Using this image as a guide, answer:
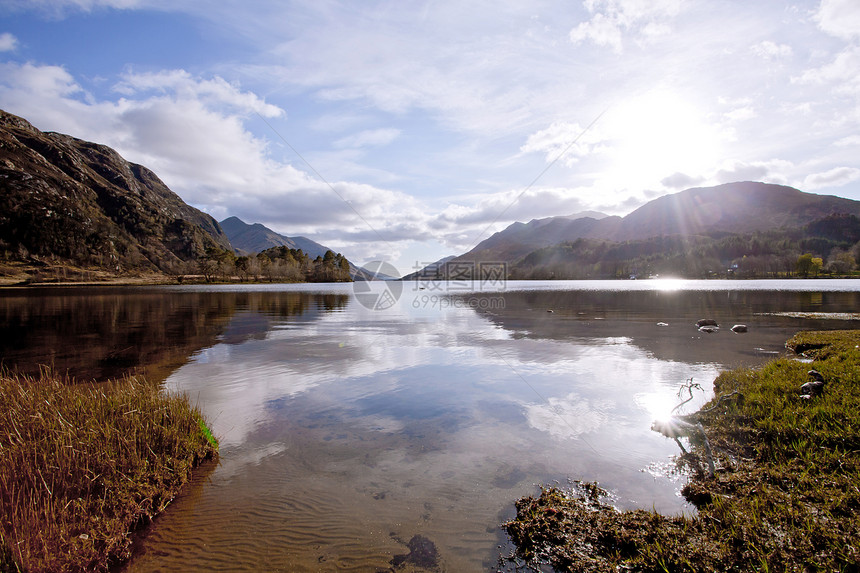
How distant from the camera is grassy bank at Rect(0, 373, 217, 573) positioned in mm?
6191

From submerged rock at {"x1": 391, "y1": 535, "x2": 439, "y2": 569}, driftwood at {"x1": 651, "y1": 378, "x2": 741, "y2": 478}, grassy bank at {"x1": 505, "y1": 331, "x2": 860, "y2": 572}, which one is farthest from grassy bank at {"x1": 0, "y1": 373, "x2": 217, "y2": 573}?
driftwood at {"x1": 651, "y1": 378, "x2": 741, "y2": 478}

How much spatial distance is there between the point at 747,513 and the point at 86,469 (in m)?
12.6

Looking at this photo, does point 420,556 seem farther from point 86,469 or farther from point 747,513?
point 86,469

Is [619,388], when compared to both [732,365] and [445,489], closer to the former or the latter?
→ [732,365]

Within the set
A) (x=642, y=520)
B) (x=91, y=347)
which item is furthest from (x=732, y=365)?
(x=91, y=347)

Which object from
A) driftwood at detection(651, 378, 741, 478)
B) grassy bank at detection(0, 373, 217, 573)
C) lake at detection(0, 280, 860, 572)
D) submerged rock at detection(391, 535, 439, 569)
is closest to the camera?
grassy bank at detection(0, 373, 217, 573)

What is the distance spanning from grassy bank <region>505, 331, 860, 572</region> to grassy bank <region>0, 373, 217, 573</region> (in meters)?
7.50

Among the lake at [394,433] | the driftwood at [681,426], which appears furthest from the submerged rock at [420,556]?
the driftwood at [681,426]

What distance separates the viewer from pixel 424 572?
650 centimetres

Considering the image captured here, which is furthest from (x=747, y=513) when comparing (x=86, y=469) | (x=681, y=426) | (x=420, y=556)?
(x=86, y=469)

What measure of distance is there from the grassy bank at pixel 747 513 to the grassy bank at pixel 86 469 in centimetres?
750

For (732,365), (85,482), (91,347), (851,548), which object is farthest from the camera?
(91,347)

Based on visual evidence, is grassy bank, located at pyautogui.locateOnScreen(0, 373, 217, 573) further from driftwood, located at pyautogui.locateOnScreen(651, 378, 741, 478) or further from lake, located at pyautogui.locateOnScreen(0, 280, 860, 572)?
driftwood, located at pyautogui.locateOnScreen(651, 378, 741, 478)

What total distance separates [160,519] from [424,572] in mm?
5763
